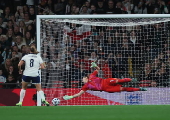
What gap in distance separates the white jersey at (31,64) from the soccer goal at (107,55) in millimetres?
1701

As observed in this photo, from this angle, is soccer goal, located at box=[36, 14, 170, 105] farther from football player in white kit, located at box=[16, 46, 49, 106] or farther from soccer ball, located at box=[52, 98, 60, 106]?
football player in white kit, located at box=[16, 46, 49, 106]

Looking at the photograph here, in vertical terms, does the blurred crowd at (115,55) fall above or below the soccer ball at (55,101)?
above

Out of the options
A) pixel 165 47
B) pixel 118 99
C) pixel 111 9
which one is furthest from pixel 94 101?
pixel 111 9

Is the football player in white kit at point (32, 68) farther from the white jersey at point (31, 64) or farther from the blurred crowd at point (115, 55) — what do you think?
the blurred crowd at point (115, 55)

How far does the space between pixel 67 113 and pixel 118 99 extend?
5536mm

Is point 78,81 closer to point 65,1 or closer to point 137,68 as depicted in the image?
point 137,68

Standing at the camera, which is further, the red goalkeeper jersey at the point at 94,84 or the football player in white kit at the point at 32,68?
the red goalkeeper jersey at the point at 94,84

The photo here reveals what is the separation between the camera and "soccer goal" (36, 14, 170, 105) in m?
15.7

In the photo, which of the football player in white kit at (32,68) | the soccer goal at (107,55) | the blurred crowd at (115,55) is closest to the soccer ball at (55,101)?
the football player in white kit at (32,68)

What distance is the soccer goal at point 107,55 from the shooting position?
15711 mm

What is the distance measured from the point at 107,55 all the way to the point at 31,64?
3.19 meters

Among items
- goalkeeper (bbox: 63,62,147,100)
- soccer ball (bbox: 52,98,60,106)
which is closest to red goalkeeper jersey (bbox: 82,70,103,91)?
goalkeeper (bbox: 63,62,147,100)

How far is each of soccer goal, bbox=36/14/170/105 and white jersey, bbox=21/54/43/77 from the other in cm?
170

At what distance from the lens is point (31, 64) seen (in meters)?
13.9
